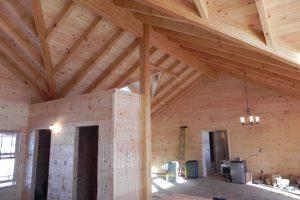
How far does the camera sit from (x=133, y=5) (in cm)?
495

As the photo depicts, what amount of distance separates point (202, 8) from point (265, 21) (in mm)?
885

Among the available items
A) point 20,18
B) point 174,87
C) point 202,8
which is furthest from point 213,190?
point 20,18

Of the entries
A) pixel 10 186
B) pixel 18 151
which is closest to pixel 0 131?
pixel 18 151

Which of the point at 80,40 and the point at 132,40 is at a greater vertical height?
the point at 132,40

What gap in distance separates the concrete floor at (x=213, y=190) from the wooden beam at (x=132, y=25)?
4.35 m

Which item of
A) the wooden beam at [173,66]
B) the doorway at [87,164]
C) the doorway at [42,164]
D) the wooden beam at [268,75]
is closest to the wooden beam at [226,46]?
the wooden beam at [268,75]

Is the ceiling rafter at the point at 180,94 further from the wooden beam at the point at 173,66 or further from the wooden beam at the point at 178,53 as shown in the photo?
the wooden beam at the point at 173,66

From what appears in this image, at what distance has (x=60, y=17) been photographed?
4.86 meters

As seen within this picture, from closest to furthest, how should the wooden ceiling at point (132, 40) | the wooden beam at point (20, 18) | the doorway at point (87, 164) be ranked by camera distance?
the wooden ceiling at point (132, 40) < the wooden beam at point (20, 18) < the doorway at point (87, 164)

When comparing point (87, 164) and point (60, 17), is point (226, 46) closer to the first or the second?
point (60, 17)

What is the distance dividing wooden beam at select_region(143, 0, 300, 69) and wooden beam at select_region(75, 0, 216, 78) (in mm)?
1650

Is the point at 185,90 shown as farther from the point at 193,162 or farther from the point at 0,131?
the point at 0,131

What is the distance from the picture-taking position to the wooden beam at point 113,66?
6.41m

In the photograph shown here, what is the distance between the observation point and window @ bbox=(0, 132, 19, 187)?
6445 mm
